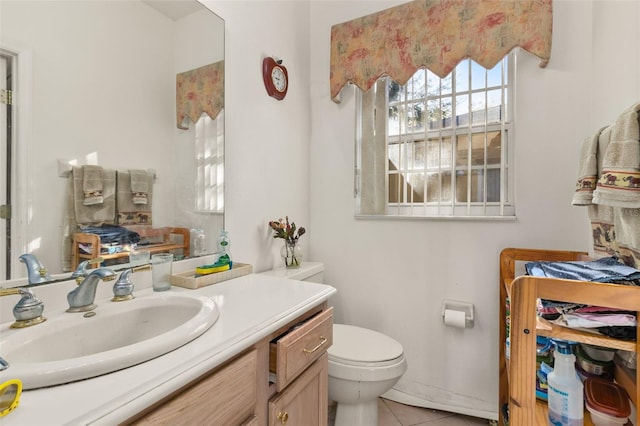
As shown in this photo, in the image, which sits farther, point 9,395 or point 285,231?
point 285,231

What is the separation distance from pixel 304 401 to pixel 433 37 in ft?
6.08

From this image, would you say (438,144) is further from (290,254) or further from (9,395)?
(9,395)

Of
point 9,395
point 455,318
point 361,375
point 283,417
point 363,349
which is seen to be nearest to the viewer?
point 9,395

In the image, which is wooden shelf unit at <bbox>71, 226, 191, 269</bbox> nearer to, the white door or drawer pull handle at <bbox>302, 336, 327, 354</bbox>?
the white door

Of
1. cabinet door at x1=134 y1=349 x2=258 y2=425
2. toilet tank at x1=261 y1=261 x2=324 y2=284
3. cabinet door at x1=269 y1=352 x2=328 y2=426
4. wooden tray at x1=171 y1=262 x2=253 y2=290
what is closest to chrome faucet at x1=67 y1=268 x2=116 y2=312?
wooden tray at x1=171 y1=262 x2=253 y2=290

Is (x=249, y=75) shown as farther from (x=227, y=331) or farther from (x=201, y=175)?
(x=227, y=331)

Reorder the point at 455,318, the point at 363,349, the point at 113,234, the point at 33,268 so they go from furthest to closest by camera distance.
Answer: the point at 455,318, the point at 363,349, the point at 113,234, the point at 33,268

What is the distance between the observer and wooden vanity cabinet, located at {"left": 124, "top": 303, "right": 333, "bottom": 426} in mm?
556

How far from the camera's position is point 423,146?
1781 mm

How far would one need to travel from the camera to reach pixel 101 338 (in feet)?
2.48

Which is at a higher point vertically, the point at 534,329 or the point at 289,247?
the point at 289,247

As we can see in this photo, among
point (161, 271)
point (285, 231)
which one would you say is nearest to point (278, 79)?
point (285, 231)

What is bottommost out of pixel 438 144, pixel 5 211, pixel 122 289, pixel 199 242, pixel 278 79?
pixel 122 289

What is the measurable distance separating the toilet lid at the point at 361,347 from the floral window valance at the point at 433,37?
1.41m
